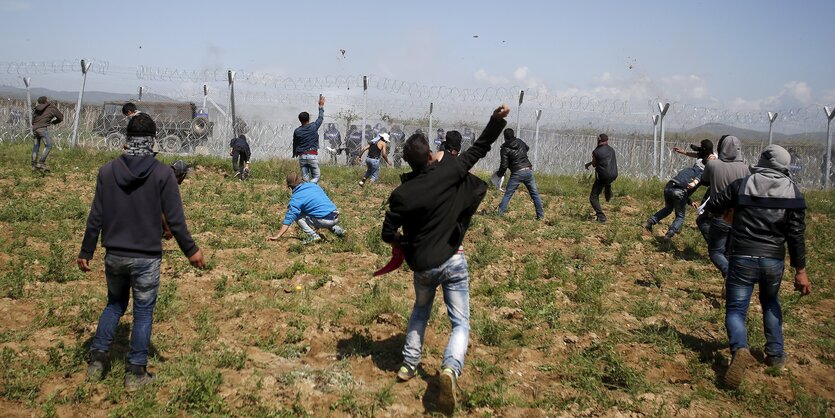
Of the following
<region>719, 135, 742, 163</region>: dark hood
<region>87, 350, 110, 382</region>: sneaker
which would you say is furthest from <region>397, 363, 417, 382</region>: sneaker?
<region>719, 135, 742, 163</region>: dark hood

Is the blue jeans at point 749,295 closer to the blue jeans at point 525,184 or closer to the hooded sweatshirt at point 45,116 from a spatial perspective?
the blue jeans at point 525,184

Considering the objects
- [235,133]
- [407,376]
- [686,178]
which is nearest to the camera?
[407,376]

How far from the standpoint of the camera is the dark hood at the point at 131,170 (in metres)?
3.63

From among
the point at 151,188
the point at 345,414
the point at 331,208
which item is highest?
the point at 151,188

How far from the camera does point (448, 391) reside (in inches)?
139

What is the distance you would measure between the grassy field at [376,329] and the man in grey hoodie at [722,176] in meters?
0.51

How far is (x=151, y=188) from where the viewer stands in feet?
12.1

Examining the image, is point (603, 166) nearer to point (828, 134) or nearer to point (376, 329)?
point (376, 329)

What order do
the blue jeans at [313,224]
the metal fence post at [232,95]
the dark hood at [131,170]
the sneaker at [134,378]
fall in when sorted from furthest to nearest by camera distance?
the metal fence post at [232,95], the blue jeans at [313,224], the sneaker at [134,378], the dark hood at [131,170]

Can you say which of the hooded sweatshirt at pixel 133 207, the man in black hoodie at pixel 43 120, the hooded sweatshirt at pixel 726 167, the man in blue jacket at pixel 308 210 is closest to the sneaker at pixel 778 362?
the hooded sweatshirt at pixel 726 167

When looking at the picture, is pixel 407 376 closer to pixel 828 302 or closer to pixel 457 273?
pixel 457 273

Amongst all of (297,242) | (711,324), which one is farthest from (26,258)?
Answer: (711,324)

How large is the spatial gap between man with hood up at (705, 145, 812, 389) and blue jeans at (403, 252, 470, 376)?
6.35ft

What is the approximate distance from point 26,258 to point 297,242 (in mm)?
2885
